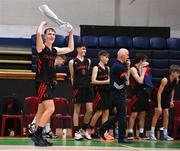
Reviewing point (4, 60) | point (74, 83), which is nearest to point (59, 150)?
point (74, 83)

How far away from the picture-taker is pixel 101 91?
34.7 ft

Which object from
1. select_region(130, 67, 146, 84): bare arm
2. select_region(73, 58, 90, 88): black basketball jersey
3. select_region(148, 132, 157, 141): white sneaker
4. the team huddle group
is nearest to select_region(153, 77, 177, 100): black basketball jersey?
the team huddle group

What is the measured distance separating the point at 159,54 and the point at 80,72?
660 centimetres

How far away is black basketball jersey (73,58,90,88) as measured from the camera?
33.1 ft

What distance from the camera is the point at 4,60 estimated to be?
15742 mm

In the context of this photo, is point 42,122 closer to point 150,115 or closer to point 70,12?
point 150,115

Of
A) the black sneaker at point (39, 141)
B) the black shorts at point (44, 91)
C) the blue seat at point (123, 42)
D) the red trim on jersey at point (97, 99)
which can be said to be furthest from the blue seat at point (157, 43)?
the black sneaker at point (39, 141)

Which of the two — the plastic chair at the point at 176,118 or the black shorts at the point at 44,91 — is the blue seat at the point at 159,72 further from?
the black shorts at the point at 44,91

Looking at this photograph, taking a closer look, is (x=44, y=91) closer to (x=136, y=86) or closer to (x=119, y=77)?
(x=119, y=77)

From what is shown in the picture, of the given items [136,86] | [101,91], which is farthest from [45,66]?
[136,86]

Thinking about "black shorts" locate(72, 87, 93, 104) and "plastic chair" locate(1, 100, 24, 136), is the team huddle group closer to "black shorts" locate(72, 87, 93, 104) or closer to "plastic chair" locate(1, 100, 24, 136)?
"black shorts" locate(72, 87, 93, 104)

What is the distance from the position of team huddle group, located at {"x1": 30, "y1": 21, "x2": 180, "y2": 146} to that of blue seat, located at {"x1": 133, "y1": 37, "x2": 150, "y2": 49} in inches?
176

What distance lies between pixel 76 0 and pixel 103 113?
7293 mm

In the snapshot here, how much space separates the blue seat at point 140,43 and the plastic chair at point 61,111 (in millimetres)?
5020
